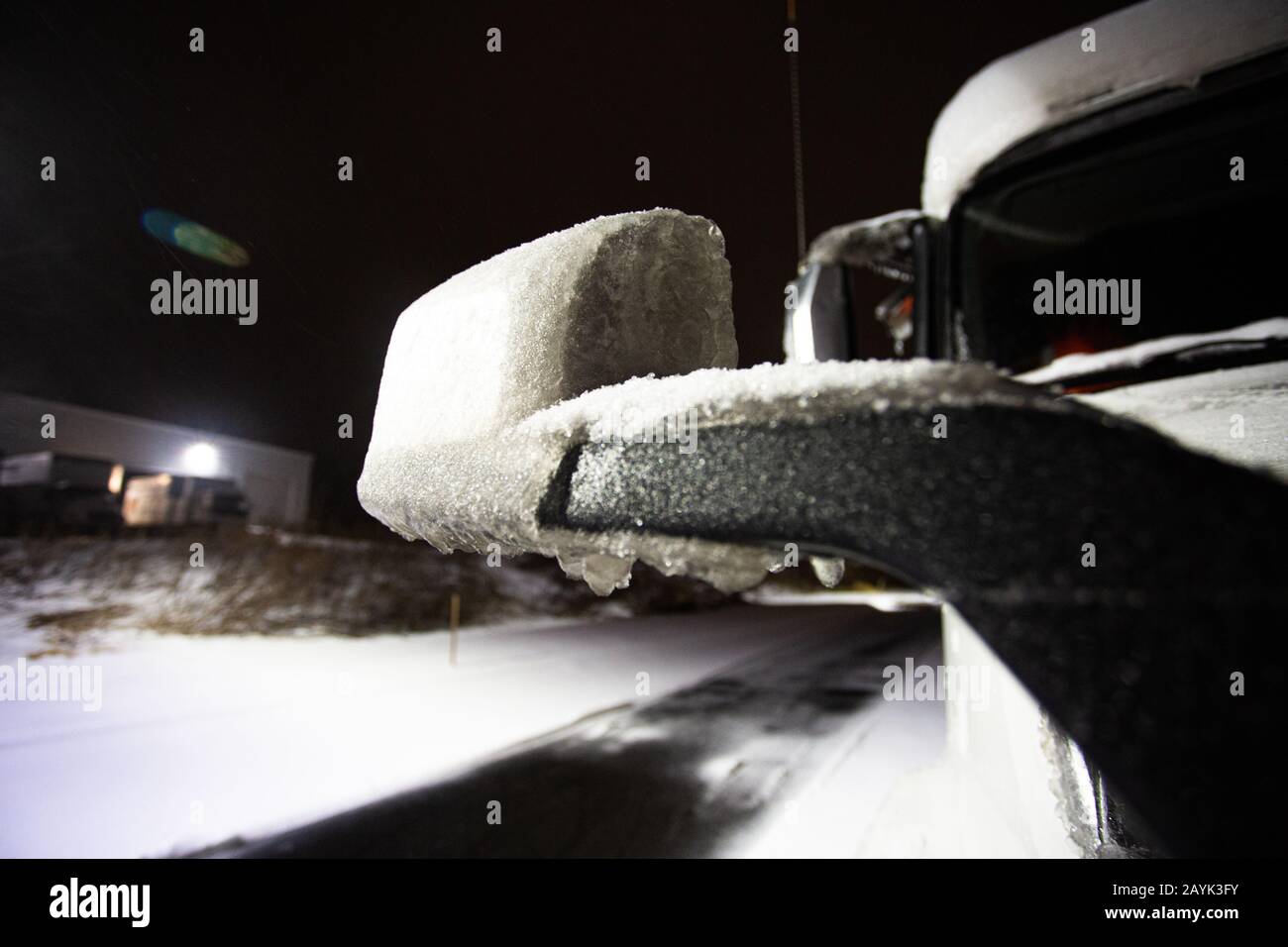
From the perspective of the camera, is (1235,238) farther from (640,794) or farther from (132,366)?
(132,366)

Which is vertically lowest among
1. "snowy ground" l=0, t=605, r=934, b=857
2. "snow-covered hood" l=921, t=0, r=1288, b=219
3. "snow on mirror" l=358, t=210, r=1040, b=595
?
"snowy ground" l=0, t=605, r=934, b=857

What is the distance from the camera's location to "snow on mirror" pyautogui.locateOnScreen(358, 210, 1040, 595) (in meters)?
0.69

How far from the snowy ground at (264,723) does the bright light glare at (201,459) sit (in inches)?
361

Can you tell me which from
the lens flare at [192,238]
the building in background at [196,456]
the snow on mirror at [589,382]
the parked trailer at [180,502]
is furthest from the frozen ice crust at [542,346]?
the building in background at [196,456]

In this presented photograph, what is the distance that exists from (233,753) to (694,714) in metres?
3.40

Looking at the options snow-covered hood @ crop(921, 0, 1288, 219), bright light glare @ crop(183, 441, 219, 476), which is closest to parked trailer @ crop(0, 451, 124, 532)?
bright light glare @ crop(183, 441, 219, 476)

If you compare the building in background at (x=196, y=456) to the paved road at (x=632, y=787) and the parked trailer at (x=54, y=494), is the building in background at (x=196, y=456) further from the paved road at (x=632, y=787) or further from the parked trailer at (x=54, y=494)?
the paved road at (x=632, y=787)

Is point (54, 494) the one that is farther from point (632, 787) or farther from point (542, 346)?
point (542, 346)

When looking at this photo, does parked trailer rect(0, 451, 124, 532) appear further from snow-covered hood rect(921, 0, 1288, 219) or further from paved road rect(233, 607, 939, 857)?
snow-covered hood rect(921, 0, 1288, 219)

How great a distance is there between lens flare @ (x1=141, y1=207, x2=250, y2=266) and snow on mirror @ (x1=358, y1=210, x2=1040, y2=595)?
2.06 metres

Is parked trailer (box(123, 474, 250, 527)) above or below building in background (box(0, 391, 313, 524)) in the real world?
below

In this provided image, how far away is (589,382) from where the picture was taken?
0.80m

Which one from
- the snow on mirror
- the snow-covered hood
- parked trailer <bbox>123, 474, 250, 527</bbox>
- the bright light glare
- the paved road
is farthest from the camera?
the bright light glare
